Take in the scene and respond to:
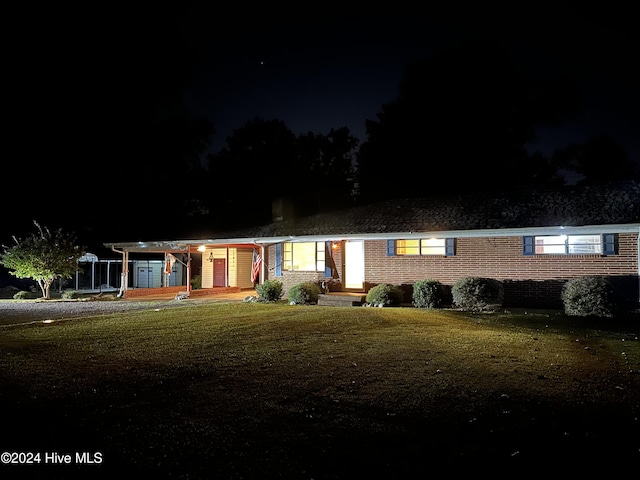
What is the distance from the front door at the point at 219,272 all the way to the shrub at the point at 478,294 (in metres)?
13.1

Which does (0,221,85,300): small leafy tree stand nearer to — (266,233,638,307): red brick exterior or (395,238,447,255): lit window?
(266,233,638,307): red brick exterior

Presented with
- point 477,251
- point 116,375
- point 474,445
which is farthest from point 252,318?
point 474,445

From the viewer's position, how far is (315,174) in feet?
134

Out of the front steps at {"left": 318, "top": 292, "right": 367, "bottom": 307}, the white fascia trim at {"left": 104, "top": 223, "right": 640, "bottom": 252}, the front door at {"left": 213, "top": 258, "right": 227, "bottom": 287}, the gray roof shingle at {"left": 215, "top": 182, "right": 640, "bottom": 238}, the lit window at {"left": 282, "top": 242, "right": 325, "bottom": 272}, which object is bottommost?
the front steps at {"left": 318, "top": 292, "right": 367, "bottom": 307}

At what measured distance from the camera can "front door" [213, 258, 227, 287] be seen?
78.6 ft

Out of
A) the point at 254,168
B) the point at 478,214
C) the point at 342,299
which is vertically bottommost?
the point at 342,299

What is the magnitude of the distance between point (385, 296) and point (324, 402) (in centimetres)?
1016

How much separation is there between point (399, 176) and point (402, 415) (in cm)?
3064

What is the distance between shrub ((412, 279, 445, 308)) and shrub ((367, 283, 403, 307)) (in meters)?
0.60

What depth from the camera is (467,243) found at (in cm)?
1572

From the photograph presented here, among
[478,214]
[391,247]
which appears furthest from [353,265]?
[478,214]

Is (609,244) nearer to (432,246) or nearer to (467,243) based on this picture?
(467,243)

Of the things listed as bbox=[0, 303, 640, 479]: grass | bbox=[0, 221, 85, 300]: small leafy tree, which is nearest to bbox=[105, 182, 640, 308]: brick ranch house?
bbox=[0, 221, 85, 300]: small leafy tree

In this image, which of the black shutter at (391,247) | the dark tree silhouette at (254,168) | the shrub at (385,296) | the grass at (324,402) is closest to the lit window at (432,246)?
the black shutter at (391,247)
